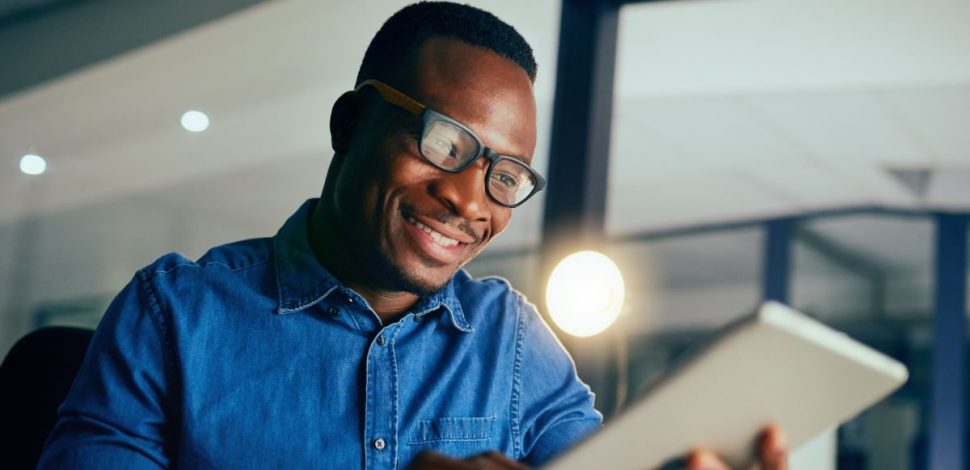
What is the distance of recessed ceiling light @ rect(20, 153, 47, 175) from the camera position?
304cm

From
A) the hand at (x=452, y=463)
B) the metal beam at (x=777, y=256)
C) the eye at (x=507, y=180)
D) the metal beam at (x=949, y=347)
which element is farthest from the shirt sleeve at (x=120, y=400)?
the metal beam at (x=777, y=256)

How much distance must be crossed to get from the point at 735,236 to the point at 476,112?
26.6ft

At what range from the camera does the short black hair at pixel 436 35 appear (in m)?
1.37

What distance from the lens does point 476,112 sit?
1.30 m

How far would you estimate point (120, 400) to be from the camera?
1.15m

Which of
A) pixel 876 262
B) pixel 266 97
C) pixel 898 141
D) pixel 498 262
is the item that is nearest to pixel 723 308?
pixel 876 262

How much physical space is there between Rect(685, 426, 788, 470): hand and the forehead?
0.55 metres

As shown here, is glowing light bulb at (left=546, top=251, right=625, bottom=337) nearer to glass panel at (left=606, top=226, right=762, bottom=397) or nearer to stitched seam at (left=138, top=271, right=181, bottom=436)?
stitched seam at (left=138, top=271, right=181, bottom=436)

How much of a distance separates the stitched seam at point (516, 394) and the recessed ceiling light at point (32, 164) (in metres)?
2.21

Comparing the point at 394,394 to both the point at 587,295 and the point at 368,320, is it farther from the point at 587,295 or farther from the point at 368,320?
the point at 587,295

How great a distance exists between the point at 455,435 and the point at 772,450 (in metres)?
0.53

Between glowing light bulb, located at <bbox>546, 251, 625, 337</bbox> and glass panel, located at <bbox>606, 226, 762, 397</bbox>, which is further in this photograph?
glass panel, located at <bbox>606, 226, 762, 397</bbox>

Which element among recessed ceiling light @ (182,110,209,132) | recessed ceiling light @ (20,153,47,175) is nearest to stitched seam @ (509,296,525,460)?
recessed ceiling light @ (182,110,209,132)

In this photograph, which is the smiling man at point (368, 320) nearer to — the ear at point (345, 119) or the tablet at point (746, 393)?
the ear at point (345, 119)
